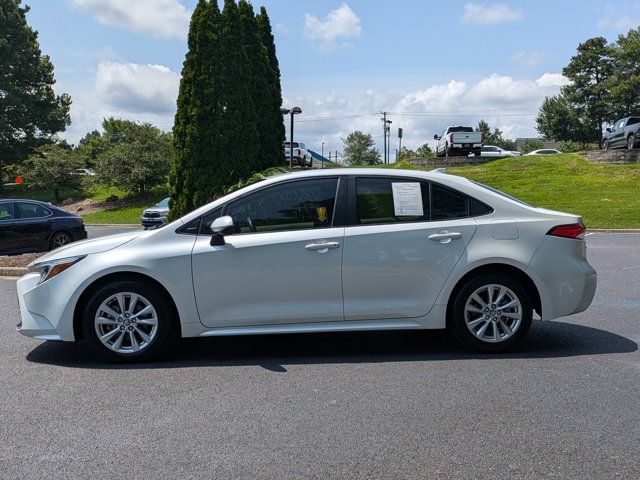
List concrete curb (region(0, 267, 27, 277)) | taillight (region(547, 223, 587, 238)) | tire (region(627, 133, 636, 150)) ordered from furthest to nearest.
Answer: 1. tire (region(627, 133, 636, 150))
2. concrete curb (region(0, 267, 27, 277))
3. taillight (region(547, 223, 587, 238))

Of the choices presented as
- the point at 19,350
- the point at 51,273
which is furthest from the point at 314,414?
the point at 19,350

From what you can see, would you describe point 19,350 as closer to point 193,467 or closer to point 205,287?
point 205,287

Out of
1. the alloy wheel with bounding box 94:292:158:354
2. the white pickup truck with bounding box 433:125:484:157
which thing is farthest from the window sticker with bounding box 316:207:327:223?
the white pickup truck with bounding box 433:125:484:157

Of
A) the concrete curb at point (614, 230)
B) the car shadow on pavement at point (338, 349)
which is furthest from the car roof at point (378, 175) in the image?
the concrete curb at point (614, 230)

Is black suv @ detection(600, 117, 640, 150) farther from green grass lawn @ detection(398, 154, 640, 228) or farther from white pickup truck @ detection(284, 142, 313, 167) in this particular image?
white pickup truck @ detection(284, 142, 313, 167)

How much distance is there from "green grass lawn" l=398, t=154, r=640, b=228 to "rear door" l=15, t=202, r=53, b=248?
16.4 m

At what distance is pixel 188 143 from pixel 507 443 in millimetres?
11099

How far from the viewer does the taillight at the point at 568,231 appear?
5316mm

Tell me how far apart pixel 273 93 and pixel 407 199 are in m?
11.2

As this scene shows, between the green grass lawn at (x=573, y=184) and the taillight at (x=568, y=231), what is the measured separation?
52.5 feet

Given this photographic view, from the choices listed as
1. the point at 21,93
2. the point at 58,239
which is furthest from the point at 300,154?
the point at 21,93

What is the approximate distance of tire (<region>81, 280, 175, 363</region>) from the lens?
16.5 ft

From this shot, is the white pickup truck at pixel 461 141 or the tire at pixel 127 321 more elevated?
the white pickup truck at pixel 461 141

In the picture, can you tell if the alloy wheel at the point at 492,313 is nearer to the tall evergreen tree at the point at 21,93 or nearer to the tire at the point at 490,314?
the tire at the point at 490,314
